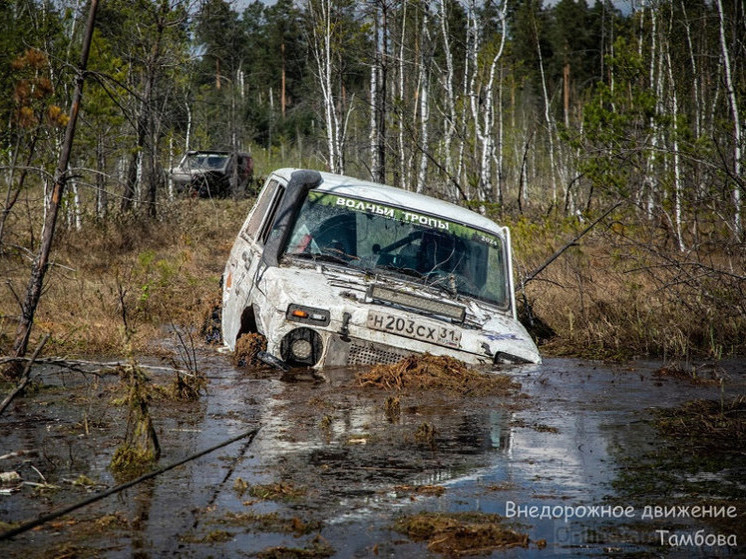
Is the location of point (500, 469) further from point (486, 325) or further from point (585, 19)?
point (585, 19)

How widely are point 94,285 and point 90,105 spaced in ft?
23.8

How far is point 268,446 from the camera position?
17.4 ft

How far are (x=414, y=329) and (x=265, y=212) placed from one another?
2.50m

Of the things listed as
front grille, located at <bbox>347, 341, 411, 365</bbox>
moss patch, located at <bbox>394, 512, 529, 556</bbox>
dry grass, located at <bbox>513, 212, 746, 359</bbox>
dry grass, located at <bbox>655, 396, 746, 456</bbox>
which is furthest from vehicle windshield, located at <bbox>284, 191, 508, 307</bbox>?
moss patch, located at <bbox>394, 512, 529, 556</bbox>

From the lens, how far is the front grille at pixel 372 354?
6839mm

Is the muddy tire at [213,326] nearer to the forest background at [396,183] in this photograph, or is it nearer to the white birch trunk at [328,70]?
the forest background at [396,183]

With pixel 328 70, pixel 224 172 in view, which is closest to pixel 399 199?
pixel 328 70

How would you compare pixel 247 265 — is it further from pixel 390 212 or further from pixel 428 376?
pixel 428 376

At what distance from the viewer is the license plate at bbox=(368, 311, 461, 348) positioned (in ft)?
22.3

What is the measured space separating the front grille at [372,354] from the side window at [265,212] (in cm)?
176

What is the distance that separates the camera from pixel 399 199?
8.24m

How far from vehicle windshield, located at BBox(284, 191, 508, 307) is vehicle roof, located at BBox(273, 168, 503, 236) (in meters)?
0.08

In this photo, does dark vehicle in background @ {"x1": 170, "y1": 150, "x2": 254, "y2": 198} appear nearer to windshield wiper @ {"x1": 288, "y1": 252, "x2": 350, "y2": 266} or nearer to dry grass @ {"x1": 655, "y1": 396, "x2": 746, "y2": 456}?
windshield wiper @ {"x1": 288, "y1": 252, "x2": 350, "y2": 266}


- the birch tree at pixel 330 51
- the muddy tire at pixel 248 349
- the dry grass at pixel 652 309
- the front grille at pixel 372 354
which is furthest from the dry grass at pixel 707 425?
the birch tree at pixel 330 51
